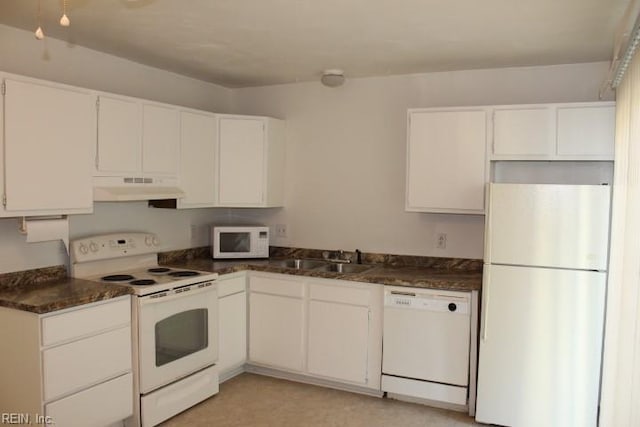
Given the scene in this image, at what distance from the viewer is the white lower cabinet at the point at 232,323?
12.7ft

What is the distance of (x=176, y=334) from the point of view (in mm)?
3408

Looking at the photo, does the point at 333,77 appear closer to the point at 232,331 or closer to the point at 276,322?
the point at 276,322

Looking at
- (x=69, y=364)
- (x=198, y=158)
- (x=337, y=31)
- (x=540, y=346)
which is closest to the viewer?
(x=69, y=364)

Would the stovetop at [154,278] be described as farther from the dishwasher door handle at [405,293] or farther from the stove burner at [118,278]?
the dishwasher door handle at [405,293]

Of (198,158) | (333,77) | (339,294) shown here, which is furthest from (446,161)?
(198,158)

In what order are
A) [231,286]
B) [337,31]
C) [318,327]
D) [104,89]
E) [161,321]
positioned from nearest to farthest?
[337,31] → [161,321] → [104,89] → [318,327] → [231,286]

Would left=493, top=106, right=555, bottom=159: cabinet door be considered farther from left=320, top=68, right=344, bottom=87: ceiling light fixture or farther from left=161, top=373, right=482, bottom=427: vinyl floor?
left=161, top=373, right=482, bottom=427: vinyl floor

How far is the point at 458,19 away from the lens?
279 centimetres

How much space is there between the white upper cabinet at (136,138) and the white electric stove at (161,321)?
1.73ft

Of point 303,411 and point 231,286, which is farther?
point 231,286

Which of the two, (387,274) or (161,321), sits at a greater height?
(387,274)

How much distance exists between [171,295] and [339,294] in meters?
1.19

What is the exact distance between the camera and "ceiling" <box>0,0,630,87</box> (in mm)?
2635

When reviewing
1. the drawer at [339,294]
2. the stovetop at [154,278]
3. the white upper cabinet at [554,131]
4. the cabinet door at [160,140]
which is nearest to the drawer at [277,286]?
the drawer at [339,294]
